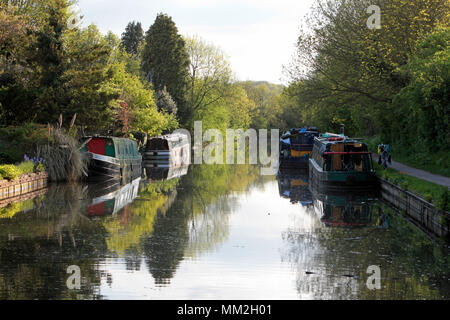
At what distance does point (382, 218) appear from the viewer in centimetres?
2014

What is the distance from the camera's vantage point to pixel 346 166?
29.1 metres

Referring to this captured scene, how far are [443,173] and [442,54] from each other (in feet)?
16.6

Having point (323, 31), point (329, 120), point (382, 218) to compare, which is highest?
point (323, 31)

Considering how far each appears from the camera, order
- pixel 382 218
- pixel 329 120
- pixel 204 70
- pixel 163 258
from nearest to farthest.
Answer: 1. pixel 163 258
2. pixel 382 218
3. pixel 329 120
4. pixel 204 70

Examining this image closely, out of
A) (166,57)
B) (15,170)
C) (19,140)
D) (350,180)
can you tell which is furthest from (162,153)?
(15,170)

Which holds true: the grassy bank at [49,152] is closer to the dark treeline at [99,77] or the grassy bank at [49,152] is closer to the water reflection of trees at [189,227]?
the dark treeline at [99,77]

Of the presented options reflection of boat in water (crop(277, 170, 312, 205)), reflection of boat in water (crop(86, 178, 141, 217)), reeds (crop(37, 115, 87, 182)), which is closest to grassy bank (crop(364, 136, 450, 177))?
reflection of boat in water (crop(277, 170, 312, 205))

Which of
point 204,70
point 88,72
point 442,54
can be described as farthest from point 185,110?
point 442,54

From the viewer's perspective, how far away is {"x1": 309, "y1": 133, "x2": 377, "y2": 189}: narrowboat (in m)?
28.1

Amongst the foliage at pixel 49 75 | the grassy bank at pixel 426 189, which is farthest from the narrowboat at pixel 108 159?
the grassy bank at pixel 426 189

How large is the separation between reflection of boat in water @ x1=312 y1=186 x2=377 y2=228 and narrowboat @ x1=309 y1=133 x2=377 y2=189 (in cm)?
101

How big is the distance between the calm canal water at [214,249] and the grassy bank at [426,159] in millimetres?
4918
